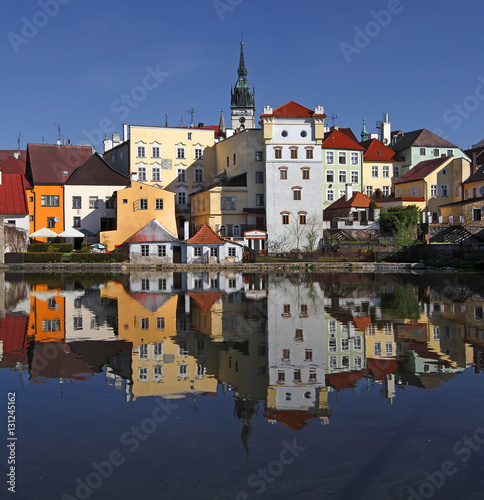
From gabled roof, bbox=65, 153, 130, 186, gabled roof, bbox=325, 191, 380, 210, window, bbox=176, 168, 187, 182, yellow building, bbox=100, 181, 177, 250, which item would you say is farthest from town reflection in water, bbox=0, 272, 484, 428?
window, bbox=176, 168, 187, 182

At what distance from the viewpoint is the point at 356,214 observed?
59562 mm

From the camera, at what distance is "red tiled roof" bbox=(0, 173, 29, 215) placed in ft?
181

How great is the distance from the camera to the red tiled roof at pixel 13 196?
55.2 metres

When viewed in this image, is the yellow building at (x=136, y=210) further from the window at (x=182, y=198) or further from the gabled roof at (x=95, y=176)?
the window at (x=182, y=198)

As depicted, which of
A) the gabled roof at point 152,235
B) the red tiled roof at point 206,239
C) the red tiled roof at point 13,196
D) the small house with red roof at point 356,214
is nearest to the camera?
the red tiled roof at point 206,239

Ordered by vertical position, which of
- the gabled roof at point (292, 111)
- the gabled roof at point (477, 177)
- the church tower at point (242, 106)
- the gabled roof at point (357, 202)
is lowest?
the gabled roof at point (357, 202)

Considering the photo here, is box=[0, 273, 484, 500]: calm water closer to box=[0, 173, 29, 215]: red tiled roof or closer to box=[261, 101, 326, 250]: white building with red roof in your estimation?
box=[261, 101, 326, 250]: white building with red roof

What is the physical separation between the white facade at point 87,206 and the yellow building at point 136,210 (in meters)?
Result: 3.93

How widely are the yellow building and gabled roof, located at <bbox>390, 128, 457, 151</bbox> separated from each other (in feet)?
102

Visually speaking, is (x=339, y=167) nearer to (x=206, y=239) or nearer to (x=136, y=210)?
(x=206, y=239)

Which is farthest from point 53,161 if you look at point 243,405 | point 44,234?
point 243,405

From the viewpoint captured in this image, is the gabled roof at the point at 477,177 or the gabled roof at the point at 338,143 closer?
the gabled roof at the point at 477,177

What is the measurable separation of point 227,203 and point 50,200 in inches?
692

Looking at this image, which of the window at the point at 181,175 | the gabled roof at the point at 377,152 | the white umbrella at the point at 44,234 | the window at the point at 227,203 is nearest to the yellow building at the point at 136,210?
the white umbrella at the point at 44,234
